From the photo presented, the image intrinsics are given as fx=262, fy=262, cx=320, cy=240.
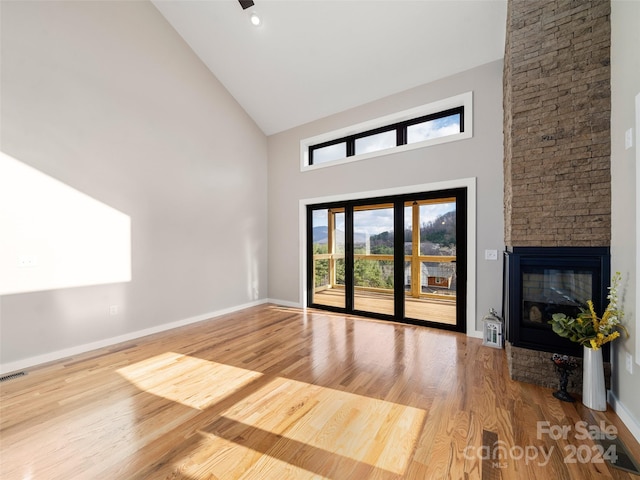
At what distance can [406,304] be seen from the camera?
437 centimetres

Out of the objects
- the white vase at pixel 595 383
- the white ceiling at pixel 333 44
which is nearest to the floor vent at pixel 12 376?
the white ceiling at pixel 333 44

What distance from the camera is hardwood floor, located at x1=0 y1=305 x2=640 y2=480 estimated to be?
153 centimetres

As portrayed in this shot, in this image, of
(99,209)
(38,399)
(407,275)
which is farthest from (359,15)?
(38,399)

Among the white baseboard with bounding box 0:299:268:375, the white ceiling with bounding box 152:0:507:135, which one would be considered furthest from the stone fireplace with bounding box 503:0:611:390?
the white baseboard with bounding box 0:299:268:375

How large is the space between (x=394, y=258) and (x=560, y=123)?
2.59 metres

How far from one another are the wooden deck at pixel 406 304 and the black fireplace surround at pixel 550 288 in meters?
1.39

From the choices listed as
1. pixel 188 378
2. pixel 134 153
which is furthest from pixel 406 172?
pixel 134 153

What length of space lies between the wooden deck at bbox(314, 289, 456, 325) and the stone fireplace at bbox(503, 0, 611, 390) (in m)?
1.41

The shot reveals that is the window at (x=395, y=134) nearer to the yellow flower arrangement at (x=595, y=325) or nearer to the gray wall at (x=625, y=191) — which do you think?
the gray wall at (x=625, y=191)

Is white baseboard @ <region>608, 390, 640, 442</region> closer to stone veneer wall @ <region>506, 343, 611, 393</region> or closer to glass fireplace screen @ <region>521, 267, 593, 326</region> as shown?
stone veneer wall @ <region>506, 343, 611, 393</region>

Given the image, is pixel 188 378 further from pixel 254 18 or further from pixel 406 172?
pixel 254 18

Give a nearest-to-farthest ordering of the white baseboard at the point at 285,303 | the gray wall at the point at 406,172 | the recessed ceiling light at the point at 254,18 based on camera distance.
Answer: the gray wall at the point at 406,172, the recessed ceiling light at the point at 254,18, the white baseboard at the point at 285,303

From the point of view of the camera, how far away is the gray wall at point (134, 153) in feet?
9.53

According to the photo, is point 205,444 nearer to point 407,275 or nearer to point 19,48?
point 407,275
